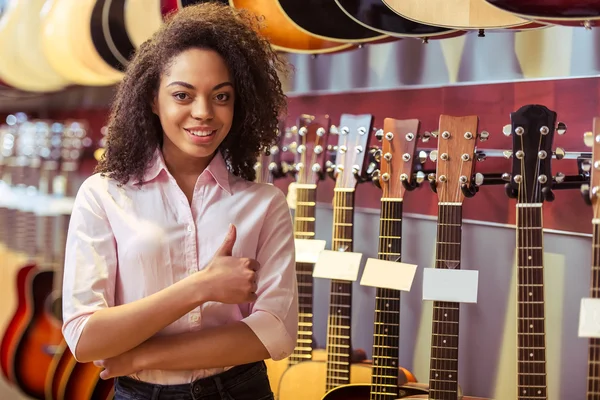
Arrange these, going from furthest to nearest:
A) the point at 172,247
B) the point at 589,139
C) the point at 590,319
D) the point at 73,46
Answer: the point at 73,46 → the point at 589,139 → the point at 590,319 → the point at 172,247

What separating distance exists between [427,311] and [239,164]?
3.79 ft

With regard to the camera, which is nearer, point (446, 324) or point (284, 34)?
point (446, 324)

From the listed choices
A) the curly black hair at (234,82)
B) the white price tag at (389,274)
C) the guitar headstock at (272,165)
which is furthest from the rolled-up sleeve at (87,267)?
the guitar headstock at (272,165)

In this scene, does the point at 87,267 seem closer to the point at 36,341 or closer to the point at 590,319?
the point at 590,319

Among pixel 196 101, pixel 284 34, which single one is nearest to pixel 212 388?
pixel 196 101

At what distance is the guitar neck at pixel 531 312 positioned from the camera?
2.15 metres

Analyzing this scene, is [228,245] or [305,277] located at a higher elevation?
[228,245]

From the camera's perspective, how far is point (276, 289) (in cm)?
169

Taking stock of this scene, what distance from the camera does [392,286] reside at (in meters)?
2.38

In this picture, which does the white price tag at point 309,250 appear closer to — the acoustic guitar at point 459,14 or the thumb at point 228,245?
the acoustic guitar at point 459,14

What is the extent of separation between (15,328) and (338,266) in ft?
4.97

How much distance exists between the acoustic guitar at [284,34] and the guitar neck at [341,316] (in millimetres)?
562

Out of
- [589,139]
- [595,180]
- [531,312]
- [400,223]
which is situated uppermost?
[589,139]

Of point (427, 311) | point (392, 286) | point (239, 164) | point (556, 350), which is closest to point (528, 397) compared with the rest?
point (556, 350)
